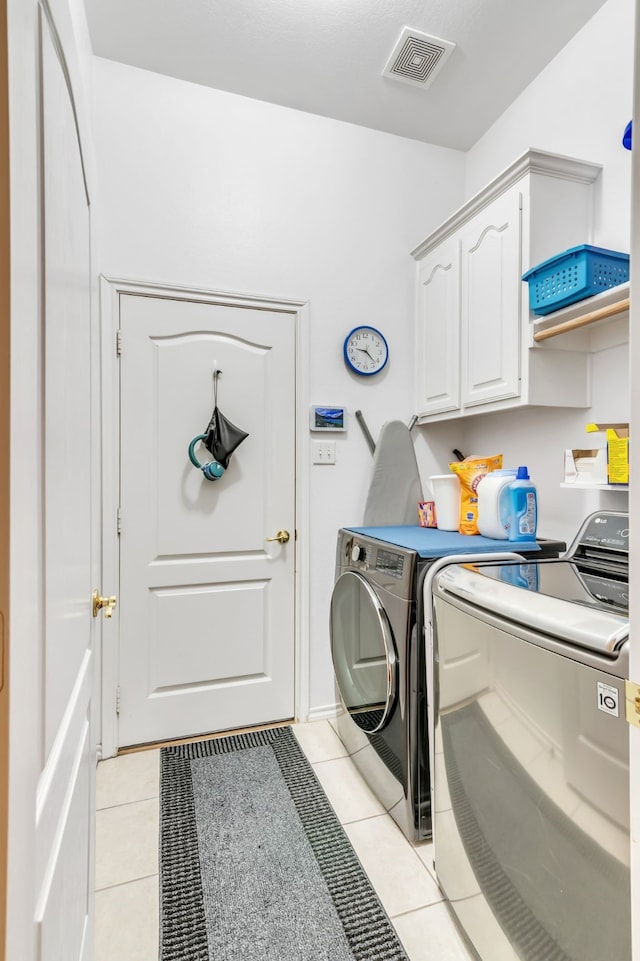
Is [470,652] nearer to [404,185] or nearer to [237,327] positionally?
[237,327]

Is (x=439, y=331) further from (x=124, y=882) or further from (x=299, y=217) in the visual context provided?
(x=124, y=882)

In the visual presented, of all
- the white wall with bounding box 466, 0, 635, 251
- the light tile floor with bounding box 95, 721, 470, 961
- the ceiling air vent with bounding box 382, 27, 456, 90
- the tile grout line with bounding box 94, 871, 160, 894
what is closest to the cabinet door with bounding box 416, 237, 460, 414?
the white wall with bounding box 466, 0, 635, 251

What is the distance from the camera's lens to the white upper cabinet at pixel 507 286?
1760 mm

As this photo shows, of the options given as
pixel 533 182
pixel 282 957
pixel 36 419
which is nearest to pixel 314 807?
pixel 282 957

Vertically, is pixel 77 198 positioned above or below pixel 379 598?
above

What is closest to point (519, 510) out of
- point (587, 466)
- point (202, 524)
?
point (587, 466)

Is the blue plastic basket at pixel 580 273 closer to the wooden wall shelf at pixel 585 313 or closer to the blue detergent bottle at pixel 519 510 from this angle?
the wooden wall shelf at pixel 585 313

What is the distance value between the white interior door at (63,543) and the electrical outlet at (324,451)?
1400 millimetres

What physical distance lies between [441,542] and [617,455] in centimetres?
63

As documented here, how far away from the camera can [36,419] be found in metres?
0.51

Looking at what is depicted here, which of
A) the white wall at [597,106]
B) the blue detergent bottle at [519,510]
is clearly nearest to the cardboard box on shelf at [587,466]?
the blue detergent bottle at [519,510]

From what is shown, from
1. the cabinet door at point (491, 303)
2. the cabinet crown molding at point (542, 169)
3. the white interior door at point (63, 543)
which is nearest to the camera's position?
the white interior door at point (63, 543)

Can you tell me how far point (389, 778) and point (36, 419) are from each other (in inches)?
67.6

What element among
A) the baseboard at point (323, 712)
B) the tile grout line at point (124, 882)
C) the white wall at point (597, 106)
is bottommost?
the tile grout line at point (124, 882)
